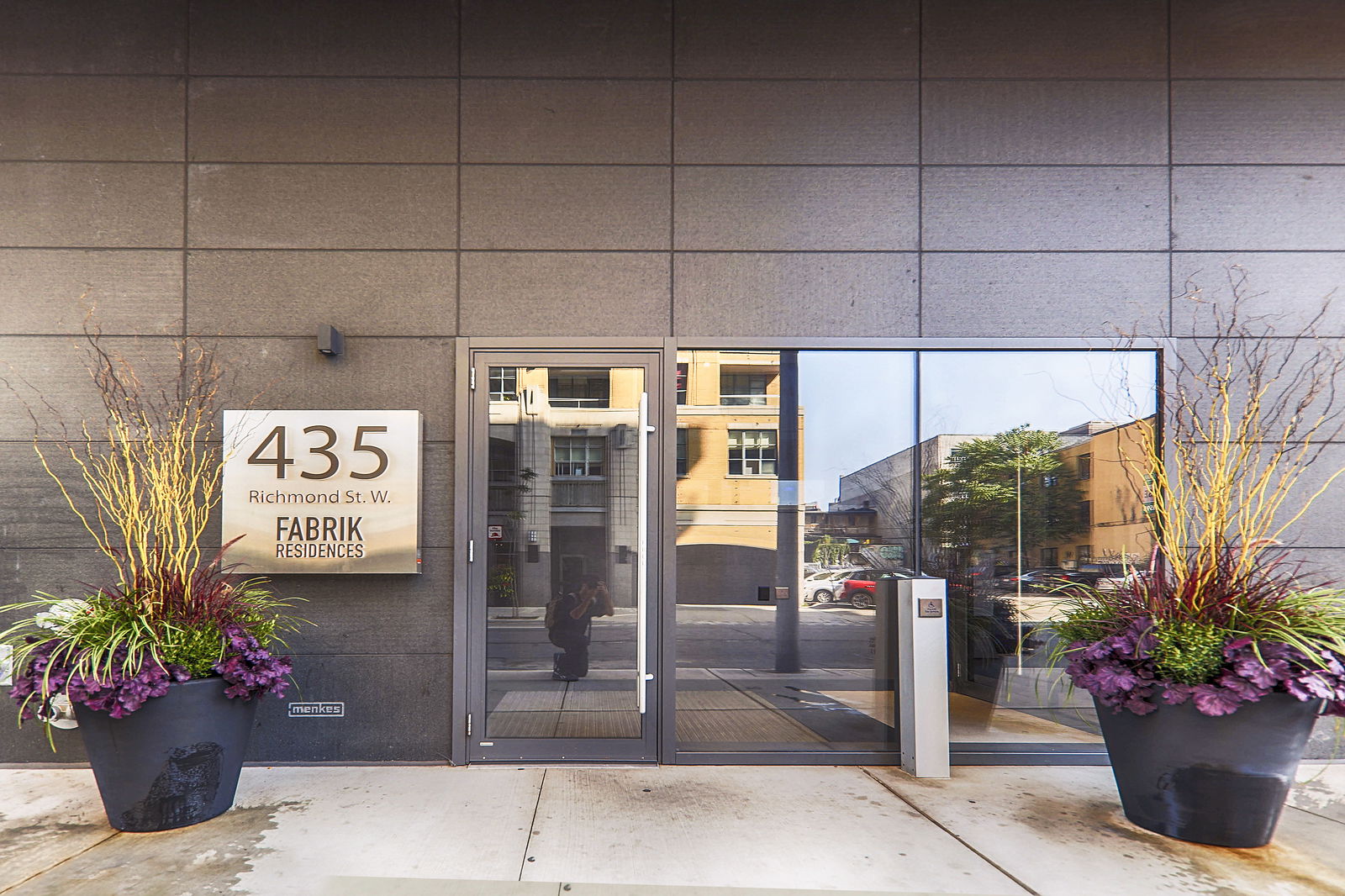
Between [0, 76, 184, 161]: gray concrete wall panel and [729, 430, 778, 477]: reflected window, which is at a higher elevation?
[0, 76, 184, 161]: gray concrete wall panel

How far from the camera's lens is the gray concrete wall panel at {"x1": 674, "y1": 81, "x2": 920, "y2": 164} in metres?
4.36

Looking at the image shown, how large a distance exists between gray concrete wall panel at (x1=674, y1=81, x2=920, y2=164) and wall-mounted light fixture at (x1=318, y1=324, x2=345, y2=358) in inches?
82.6

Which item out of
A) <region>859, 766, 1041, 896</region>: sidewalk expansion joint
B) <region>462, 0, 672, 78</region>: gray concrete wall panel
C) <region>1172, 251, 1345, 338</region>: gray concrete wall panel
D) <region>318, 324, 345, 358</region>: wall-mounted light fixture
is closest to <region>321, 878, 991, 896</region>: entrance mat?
<region>859, 766, 1041, 896</region>: sidewalk expansion joint

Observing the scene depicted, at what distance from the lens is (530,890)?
108 inches

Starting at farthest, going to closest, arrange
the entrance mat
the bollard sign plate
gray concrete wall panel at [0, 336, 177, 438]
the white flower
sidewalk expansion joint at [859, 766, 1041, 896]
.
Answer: gray concrete wall panel at [0, 336, 177, 438]
the bollard sign plate
the white flower
sidewalk expansion joint at [859, 766, 1041, 896]
the entrance mat

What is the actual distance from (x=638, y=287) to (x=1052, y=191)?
7.84 ft

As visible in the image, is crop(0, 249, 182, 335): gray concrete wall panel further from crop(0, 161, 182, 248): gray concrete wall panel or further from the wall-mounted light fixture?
the wall-mounted light fixture

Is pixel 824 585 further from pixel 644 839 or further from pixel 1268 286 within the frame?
pixel 1268 286

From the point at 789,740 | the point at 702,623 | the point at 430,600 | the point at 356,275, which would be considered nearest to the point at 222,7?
the point at 356,275

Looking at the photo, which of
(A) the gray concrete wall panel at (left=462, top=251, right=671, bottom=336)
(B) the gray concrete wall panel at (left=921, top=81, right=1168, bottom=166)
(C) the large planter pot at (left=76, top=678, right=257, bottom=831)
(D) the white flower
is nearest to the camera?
(C) the large planter pot at (left=76, top=678, right=257, bottom=831)

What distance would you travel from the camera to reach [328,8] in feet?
14.2

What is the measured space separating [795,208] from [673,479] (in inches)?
65.4

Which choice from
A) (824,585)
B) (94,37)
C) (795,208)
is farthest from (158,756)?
(795,208)

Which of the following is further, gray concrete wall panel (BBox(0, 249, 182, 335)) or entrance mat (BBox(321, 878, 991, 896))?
gray concrete wall panel (BBox(0, 249, 182, 335))
